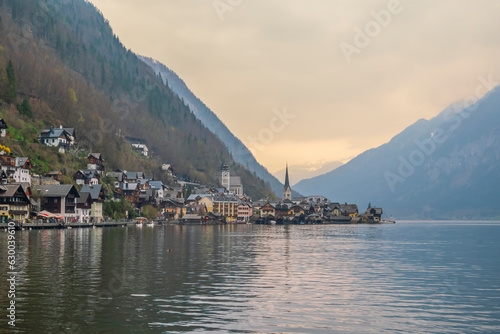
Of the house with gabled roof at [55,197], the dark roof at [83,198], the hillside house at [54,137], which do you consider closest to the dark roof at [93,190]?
the dark roof at [83,198]

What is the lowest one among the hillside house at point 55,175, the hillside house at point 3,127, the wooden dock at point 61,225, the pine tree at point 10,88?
the wooden dock at point 61,225

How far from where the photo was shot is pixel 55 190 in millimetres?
149250

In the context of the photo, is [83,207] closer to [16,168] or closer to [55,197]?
[55,197]

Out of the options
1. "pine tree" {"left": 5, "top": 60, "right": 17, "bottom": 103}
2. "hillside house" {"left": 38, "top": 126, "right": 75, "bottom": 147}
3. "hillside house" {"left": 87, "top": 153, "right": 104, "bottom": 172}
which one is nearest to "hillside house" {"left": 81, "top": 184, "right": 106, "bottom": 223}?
"hillside house" {"left": 87, "top": 153, "right": 104, "bottom": 172}

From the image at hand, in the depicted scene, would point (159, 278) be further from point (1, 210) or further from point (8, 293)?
point (1, 210)

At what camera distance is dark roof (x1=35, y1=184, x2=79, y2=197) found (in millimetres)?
147788

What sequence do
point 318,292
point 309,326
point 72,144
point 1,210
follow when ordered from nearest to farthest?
1. point 309,326
2. point 318,292
3. point 1,210
4. point 72,144

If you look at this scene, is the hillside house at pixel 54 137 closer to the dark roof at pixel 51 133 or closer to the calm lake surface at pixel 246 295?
the dark roof at pixel 51 133

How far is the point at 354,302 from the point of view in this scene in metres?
34.7

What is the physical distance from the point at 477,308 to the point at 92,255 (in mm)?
41900

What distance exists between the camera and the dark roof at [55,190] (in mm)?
147788

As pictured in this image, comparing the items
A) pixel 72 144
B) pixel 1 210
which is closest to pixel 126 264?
pixel 1 210

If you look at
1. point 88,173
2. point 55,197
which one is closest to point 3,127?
point 55,197

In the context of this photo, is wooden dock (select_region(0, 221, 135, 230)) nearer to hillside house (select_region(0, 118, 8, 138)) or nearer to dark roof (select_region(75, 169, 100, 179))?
dark roof (select_region(75, 169, 100, 179))
